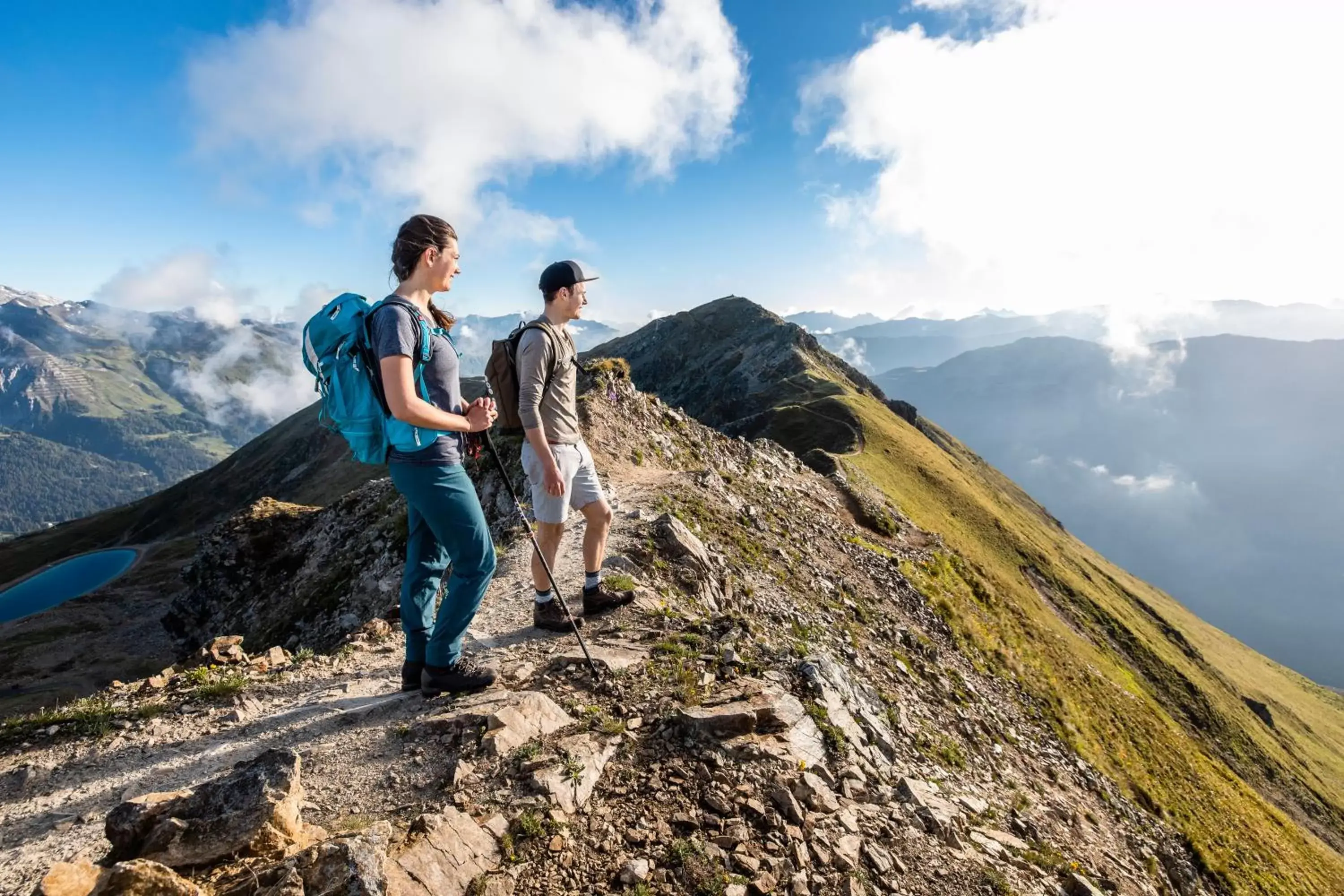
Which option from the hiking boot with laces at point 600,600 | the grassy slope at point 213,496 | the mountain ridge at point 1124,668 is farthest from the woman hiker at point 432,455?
the grassy slope at point 213,496

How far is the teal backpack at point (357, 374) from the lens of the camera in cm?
571

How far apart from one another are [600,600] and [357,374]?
5.54 metres

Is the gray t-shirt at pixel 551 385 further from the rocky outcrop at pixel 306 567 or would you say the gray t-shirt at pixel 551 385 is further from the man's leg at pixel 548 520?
the rocky outcrop at pixel 306 567

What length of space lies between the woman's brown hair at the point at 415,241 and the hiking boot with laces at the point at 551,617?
16.0 feet

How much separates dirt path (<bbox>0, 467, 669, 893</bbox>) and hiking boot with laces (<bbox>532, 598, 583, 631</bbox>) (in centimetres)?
18

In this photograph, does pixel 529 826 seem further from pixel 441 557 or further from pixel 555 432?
pixel 555 432

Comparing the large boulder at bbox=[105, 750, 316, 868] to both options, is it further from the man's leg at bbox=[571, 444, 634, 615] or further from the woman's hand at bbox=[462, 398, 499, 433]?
the man's leg at bbox=[571, 444, 634, 615]

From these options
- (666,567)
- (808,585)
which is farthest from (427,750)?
(808,585)

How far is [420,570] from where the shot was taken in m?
6.87

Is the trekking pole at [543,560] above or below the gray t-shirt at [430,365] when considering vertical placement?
below

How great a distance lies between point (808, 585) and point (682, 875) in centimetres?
1424

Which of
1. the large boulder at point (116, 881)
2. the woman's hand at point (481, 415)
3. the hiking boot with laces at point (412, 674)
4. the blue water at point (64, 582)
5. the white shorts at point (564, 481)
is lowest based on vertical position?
the blue water at point (64, 582)

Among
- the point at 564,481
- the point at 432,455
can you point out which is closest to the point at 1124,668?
the point at 564,481

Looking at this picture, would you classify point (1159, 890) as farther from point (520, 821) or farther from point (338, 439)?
point (338, 439)
